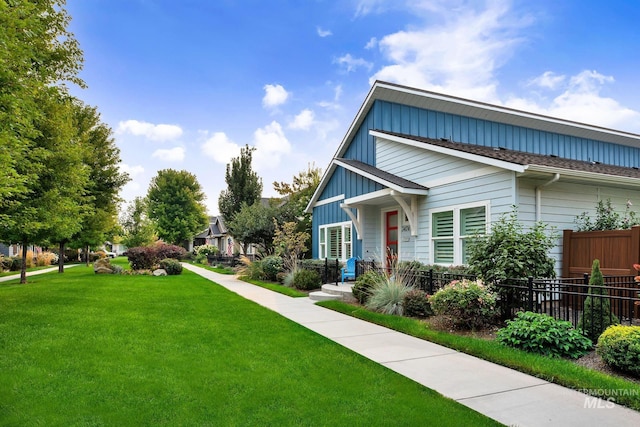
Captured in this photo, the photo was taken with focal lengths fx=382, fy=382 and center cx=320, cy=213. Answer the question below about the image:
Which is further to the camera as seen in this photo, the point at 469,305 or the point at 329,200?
the point at 329,200

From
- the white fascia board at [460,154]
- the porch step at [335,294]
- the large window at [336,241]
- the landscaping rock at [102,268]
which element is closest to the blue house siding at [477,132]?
the white fascia board at [460,154]

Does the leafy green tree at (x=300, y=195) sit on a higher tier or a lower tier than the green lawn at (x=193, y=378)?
higher

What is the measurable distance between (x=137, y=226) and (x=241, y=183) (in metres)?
28.8

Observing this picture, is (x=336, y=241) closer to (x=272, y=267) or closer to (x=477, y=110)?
(x=272, y=267)

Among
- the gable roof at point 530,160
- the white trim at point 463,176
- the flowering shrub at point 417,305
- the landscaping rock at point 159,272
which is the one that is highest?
the gable roof at point 530,160

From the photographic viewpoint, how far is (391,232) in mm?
13750

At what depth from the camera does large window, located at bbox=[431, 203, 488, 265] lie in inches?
374

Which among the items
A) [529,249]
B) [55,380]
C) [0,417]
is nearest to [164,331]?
[55,380]

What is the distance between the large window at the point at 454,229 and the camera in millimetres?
9508

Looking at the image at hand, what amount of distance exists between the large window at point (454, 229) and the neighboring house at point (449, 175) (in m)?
0.03

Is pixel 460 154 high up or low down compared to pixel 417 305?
up

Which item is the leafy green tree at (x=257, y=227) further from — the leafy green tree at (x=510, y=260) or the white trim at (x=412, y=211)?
the leafy green tree at (x=510, y=260)

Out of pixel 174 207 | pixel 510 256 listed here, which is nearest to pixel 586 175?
pixel 510 256

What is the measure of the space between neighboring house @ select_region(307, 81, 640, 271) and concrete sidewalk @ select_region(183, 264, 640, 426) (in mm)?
4256
